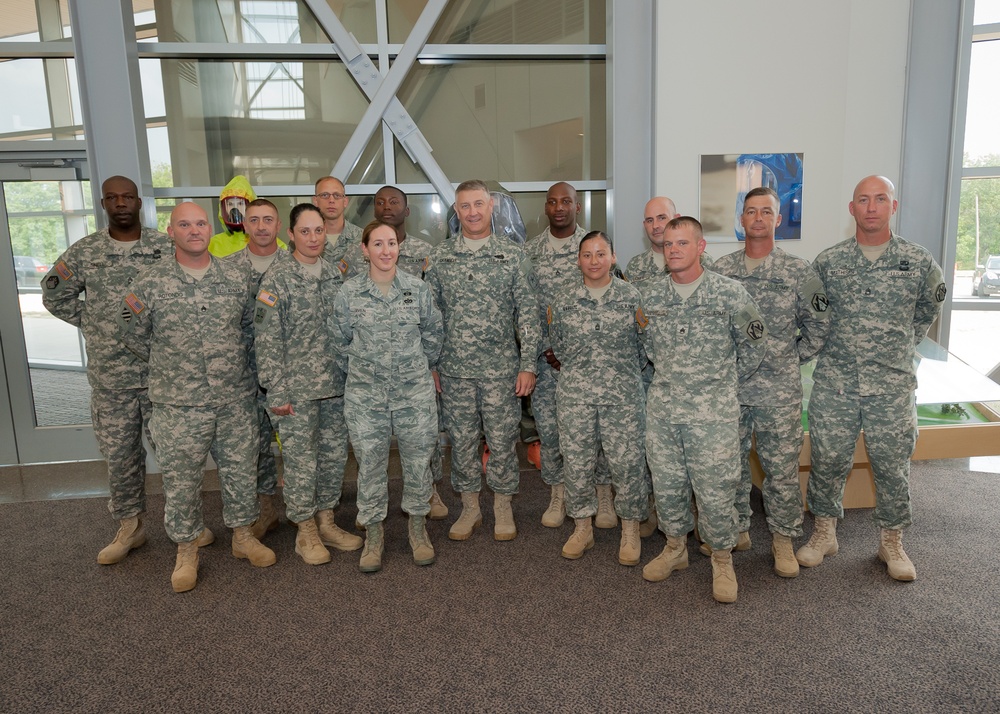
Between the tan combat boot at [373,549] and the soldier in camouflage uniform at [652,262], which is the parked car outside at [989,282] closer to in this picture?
the soldier in camouflage uniform at [652,262]

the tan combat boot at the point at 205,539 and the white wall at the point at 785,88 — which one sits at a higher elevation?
the white wall at the point at 785,88

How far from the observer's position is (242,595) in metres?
3.11

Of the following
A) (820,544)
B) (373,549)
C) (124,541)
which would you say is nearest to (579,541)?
(373,549)

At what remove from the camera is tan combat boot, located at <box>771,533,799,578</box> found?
313 centimetres

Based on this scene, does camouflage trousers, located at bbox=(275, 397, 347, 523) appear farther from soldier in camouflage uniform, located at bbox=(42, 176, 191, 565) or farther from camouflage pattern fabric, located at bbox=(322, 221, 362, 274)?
camouflage pattern fabric, located at bbox=(322, 221, 362, 274)

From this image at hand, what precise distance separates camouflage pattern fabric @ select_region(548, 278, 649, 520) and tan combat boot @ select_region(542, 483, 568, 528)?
0.50m

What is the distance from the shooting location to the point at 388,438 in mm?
3297

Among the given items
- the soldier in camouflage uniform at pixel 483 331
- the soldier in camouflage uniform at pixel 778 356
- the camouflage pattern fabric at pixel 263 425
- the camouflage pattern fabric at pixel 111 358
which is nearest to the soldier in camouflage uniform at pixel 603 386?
the soldier in camouflage uniform at pixel 483 331

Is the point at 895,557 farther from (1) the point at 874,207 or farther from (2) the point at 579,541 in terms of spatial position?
(1) the point at 874,207

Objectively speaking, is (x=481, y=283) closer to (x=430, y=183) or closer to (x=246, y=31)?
(x=430, y=183)

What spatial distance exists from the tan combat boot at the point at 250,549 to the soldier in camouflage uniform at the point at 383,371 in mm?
488

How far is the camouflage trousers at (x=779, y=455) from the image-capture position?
3.13 meters

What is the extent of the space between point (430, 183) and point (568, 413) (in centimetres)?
276

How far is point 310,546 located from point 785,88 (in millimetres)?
4478
